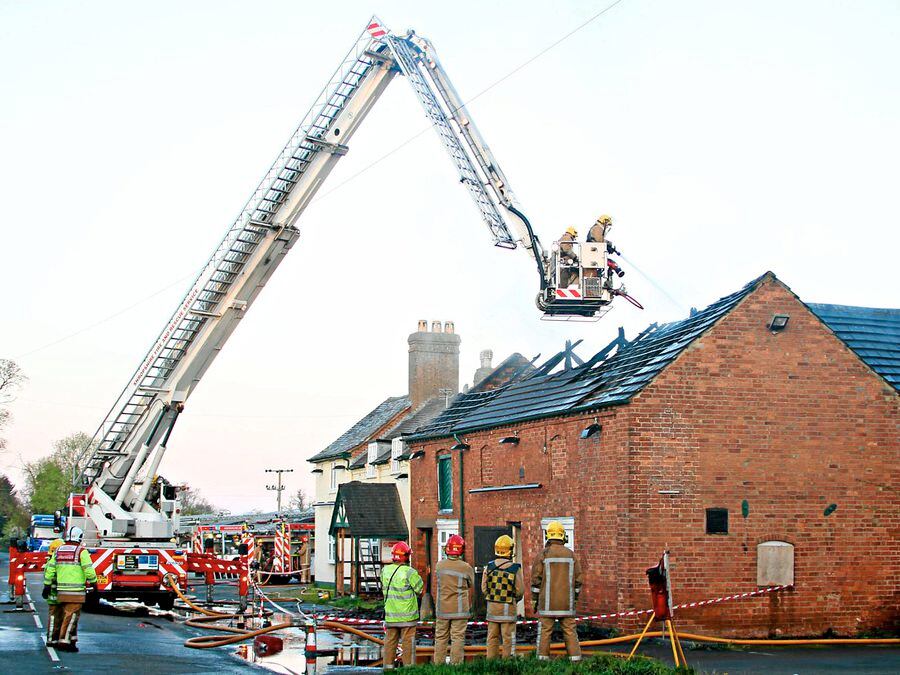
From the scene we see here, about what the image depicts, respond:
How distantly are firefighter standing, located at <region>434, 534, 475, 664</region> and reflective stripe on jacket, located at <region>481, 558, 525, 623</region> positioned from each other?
10.3 inches

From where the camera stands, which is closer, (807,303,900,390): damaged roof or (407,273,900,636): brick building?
(407,273,900,636): brick building

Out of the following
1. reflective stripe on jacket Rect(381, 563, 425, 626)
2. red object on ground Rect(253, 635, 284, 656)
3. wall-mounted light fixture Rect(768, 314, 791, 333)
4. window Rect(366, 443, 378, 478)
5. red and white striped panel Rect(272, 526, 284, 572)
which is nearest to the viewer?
reflective stripe on jacket Rect(381, 563, 425, 626)

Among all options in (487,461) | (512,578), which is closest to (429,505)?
(487,461)

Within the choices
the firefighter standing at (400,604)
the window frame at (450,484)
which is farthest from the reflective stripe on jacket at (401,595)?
the window frame at (450,484)

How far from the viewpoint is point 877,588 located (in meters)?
18.5

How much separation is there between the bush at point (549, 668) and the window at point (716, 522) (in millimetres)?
6649

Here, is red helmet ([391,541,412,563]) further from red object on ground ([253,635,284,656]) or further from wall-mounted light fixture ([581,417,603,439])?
wall-mounted light fixture ([581,417,603,439])

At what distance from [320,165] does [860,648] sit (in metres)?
13.6

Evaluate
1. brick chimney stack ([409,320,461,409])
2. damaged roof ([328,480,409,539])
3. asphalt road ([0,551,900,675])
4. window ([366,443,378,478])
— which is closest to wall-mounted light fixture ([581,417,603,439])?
asphalt road ([0,551,900,675])

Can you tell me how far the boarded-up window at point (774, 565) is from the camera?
18094 mm

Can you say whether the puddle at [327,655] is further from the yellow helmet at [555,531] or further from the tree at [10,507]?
the tree at [10,507]

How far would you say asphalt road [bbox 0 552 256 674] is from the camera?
14102 millimetres

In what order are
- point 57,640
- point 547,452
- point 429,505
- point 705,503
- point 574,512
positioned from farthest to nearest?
point 429,505
point 547,452
point 574,512
point 705,503
point 57,640

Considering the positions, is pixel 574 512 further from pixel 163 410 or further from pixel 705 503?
pixel 163 410
